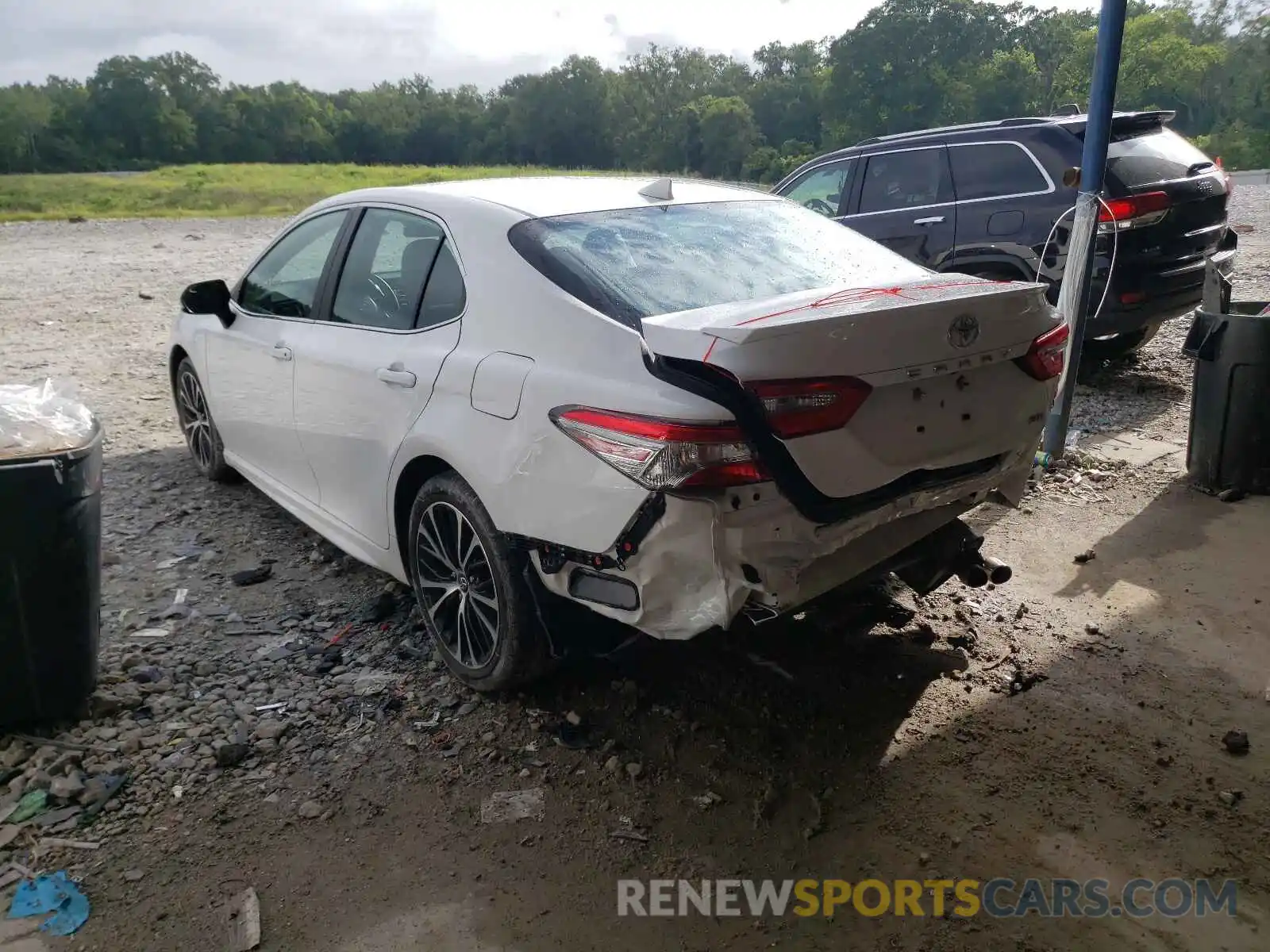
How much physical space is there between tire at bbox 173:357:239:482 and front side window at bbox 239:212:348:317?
0.93 m

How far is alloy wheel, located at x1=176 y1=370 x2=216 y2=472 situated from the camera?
5.41m

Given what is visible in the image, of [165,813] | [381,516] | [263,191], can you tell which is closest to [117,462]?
[381,516]

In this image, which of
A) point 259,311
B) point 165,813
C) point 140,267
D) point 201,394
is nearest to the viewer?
point 165,813

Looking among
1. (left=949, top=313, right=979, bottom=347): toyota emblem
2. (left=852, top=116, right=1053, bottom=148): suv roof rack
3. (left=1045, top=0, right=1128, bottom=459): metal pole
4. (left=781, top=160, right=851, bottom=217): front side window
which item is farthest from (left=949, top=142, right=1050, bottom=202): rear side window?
(left=949, top=313, right=979, bottom=347): toyota emblem

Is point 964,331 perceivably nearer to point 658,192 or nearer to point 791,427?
point 791,427

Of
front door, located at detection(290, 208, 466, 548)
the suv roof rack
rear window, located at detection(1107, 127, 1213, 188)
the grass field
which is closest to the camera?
front door, located at detection(290, 208, 466, 548)

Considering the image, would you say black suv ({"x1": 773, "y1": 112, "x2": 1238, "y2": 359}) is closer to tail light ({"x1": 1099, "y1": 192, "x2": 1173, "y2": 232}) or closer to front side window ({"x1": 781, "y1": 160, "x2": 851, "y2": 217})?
tail light ({"x1": 1099, "y1": 192, "x2": 1173, "y2": 232})

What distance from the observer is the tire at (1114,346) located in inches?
303

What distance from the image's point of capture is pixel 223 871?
2.59 metres

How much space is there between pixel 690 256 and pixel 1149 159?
5030mm

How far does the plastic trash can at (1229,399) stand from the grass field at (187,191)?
30.6 m

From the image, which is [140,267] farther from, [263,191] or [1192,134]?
[1192,134]

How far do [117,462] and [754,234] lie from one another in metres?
4.65

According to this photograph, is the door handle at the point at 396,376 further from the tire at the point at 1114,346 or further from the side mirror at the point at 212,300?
the tire at the point at 1114,346
